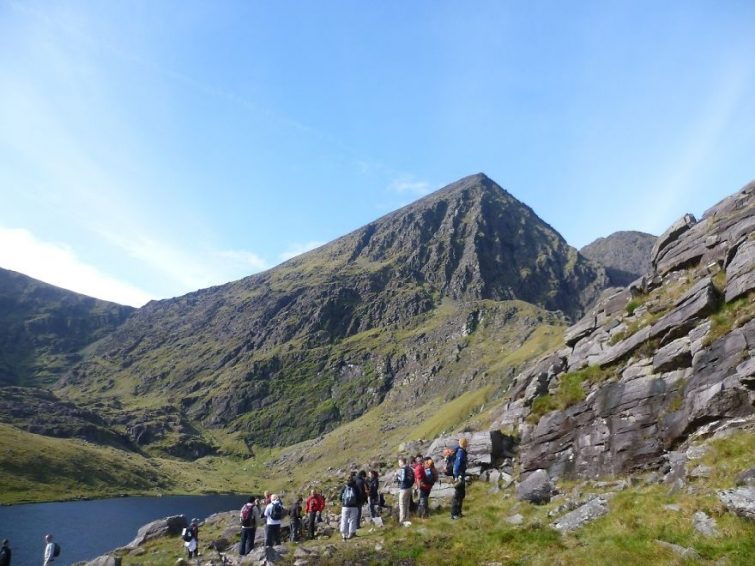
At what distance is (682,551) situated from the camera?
13.1 m

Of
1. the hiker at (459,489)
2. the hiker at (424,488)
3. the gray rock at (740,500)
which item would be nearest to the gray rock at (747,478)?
the gray rock at (740,500)

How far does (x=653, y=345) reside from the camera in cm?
2666

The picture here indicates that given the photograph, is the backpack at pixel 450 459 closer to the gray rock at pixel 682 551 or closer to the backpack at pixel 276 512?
the backpack at pixel 276 512

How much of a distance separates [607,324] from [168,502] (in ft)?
543

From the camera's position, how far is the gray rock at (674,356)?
23.9 m

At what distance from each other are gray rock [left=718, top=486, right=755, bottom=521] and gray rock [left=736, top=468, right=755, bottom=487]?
35 cm

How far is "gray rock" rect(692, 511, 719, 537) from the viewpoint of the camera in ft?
44.3

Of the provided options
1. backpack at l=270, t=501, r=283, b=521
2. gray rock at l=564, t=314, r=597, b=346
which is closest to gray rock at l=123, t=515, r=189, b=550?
backpack at l=270, t=501, r=283, b=521

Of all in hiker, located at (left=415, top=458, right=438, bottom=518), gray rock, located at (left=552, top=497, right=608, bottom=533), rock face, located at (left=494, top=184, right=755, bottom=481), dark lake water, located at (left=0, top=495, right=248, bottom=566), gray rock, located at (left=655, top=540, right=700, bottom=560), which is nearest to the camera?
gray rock, located at (left=655, top=540, right=700, bottom=560)

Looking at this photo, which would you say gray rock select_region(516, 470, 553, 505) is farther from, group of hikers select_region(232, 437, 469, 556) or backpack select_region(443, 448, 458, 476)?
backpack select_region(443, 448, 458, 476)

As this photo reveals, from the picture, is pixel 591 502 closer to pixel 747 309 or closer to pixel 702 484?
pixel 702 484

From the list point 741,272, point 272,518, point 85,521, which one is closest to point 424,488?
point 272,518

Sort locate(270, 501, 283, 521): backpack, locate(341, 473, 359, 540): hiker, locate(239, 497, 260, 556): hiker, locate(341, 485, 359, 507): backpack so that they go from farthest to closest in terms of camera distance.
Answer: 1. locate(239, 497, 260, 556): hiker
2. locate(270, 501, 283, 521): backpack
3. locate(341, 485, 359, 507): backpack
4. locate(341, 473, 359, 540): hiker

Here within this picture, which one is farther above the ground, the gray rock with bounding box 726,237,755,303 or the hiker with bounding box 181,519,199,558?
the gray rock with bounding box 726,237,755,303
